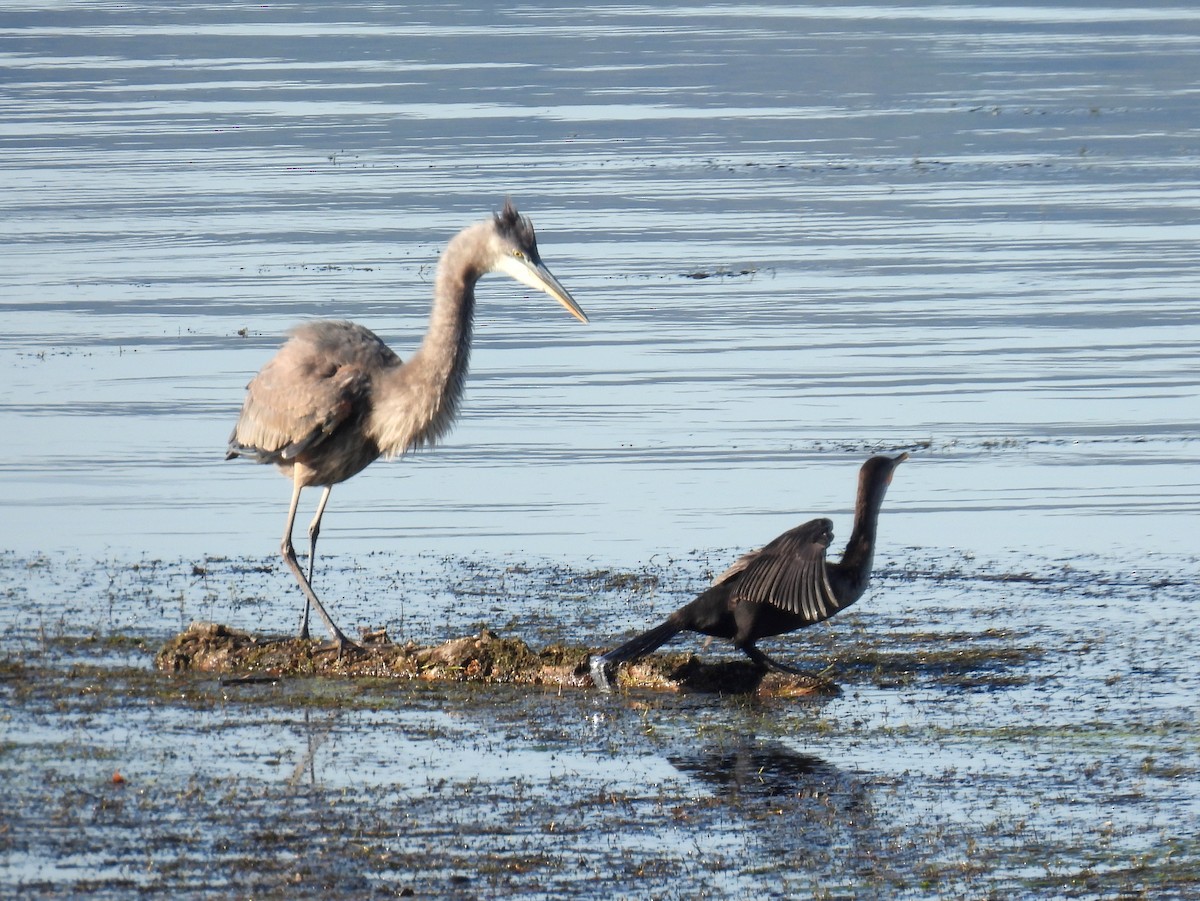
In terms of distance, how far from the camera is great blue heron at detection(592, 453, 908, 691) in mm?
9594

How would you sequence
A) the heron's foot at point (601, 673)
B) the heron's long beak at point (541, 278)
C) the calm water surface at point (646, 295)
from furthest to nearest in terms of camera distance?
the calm water surface at point (646, 295)
the heron's long beak at point (541, 278)
the heron's foot at point (601, 673)

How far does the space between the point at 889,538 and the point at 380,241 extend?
43.5 feet

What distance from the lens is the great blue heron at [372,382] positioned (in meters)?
10.2

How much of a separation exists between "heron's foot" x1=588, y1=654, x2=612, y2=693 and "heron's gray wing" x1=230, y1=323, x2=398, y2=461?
1857 millimetres

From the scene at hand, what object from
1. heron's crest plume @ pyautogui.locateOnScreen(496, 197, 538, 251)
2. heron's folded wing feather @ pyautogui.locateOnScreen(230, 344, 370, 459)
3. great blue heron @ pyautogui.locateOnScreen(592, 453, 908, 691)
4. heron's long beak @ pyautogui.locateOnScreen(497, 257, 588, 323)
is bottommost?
great blue heron @ pyautogui.locateOnScreen(592, 453, 908, 691)

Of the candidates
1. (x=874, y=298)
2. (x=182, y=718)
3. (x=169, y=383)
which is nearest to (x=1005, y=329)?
(x=874, y=298)

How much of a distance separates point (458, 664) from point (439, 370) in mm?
1464

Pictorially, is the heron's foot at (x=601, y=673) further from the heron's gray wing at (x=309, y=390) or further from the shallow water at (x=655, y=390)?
the heron's gray wing at (x=309, y=390)

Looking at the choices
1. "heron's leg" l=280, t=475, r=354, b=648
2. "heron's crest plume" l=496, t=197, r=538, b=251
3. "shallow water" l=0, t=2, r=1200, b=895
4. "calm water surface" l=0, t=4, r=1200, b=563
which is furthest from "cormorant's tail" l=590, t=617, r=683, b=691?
"calm water surface" l=0, t=4, r=1200, b=563

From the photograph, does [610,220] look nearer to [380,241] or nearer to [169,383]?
[380,241]

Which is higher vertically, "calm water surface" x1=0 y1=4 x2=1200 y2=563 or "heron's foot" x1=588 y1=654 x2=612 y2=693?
"calm water surface" x1=0 y1=4 x2=1200 y2=563

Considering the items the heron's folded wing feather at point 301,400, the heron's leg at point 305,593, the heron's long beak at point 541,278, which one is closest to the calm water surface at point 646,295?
the heron's leg at point 305,593

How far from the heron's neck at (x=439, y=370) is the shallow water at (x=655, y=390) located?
926 millimetres

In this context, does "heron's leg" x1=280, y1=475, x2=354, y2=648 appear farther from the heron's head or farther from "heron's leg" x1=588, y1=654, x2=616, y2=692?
the heron's head
